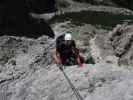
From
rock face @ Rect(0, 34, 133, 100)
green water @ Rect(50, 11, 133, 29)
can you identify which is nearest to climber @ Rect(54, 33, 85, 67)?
rock face @ Rect(0, 34, 133, 100)

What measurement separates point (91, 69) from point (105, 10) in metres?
32.4

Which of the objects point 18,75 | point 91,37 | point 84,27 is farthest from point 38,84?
point 84,27

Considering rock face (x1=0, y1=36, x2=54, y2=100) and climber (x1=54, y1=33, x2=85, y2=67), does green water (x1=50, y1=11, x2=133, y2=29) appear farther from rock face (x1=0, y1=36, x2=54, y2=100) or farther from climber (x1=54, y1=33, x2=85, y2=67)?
climber (x1=54, y1=33, x2=85, y2=67)

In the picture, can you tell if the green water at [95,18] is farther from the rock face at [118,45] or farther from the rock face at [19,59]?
the rock face at [19,59]

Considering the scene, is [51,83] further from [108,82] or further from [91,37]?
[91,37]

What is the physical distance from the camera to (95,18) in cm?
3791

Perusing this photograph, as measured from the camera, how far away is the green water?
34722 millimetres

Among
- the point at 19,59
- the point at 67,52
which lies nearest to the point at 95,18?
the point at 19,59

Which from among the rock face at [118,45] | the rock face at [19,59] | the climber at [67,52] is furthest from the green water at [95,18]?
the climber at [67,52]

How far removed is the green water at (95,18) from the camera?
1367 inches

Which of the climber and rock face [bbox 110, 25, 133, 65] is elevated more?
the climber

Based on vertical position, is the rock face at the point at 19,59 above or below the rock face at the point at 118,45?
above

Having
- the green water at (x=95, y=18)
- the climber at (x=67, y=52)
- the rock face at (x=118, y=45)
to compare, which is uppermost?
the climber at (x=67, y=52)

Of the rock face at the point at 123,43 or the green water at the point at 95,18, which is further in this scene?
the green water at the point at 95,18
